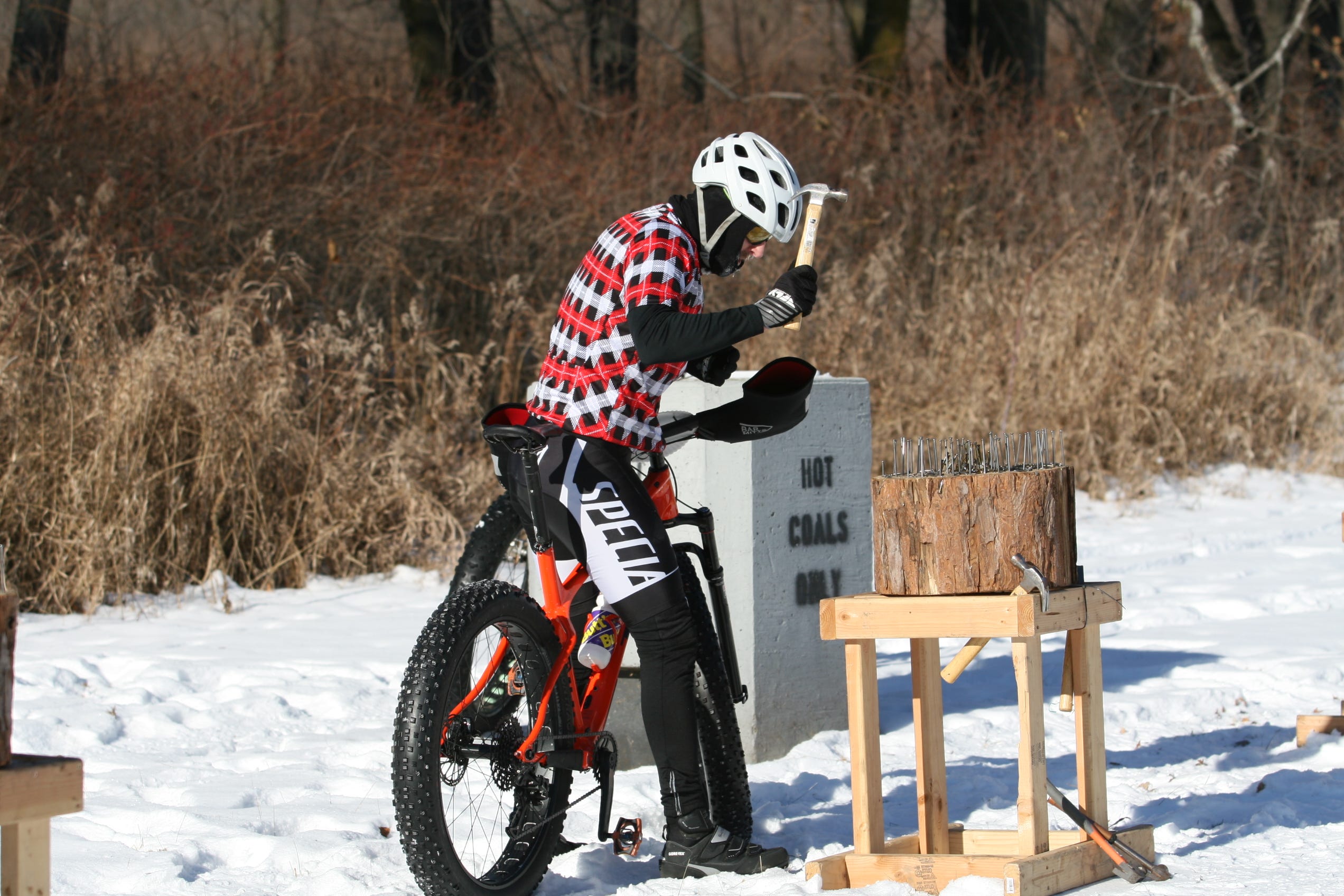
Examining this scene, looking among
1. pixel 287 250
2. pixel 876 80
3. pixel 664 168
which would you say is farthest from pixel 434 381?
pixel 876 80

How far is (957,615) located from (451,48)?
41.2 ft

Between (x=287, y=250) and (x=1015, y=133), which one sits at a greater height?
(x=1015, y=133)

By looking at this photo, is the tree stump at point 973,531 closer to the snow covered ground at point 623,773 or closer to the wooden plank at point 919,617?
the wooden plank at point 919,617

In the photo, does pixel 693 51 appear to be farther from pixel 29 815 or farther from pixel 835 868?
pixel 29 815

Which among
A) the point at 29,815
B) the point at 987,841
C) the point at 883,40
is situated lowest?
the point at 987,841

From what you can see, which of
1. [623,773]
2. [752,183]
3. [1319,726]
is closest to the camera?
[752,183]

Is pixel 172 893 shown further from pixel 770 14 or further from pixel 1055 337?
pixel 770 14

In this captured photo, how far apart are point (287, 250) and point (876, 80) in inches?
275

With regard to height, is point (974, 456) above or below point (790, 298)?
below

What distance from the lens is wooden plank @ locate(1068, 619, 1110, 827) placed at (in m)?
4.21

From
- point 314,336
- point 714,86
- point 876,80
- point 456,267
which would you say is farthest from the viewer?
point 714,86

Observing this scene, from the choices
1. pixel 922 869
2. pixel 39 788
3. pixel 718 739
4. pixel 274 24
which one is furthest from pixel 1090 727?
pixel 274 24

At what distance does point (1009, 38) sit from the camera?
1706 cm

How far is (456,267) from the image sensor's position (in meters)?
11.7
